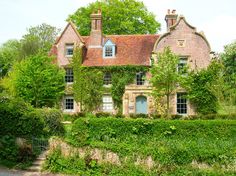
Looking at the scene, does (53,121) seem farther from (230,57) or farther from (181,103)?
(230,57)

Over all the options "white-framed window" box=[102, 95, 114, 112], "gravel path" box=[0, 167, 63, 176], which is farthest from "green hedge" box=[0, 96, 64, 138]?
"white-framed window" box=[102, 95, 114, 112]

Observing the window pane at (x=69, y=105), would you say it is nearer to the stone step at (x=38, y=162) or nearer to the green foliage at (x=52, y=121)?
the green foliage at (x=52, y=121)

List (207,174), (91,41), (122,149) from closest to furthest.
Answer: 1. (207,174)
2. (122,149)
3. (91,41)

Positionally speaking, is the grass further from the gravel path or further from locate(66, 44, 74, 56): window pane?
locate(66, 44, 74, 56): window pane

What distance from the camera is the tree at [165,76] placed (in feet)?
103

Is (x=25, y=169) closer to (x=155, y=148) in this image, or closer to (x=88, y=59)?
(x=155, y=148)

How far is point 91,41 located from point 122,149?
22.7 meters

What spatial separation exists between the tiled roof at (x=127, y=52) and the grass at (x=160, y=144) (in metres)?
15.2

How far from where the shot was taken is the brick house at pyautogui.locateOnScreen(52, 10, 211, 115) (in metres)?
35.7

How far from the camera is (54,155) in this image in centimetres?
2017

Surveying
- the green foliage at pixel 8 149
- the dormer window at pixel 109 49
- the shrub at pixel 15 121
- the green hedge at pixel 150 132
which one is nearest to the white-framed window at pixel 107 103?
the dormer window at pixel 109 49

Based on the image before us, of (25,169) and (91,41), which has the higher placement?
(91,41)

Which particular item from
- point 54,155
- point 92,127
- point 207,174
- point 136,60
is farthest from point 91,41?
point 207,174

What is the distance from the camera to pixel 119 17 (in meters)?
54.5
